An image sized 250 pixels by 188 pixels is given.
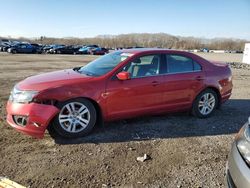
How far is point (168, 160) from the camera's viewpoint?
443 centimetres

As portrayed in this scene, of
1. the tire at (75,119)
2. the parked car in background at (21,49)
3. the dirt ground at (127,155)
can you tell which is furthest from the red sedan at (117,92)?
the parked car in background at (21,49)

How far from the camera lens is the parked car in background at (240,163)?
8.46ft

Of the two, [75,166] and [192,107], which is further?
[192,107]

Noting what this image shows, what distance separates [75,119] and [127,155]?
1.18 metres

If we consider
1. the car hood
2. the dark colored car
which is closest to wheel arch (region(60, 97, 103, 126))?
the car hood

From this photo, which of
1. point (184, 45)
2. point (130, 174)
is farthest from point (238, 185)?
point (184, 45)

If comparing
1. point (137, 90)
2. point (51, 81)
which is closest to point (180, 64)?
point (137, 90)

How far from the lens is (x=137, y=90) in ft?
18.4

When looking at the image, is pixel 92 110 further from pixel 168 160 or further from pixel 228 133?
pixel 228 133

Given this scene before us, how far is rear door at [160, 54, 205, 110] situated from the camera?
19.9 ft

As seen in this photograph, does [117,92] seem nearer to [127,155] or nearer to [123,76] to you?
[123,76]

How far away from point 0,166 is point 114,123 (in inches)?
97.4

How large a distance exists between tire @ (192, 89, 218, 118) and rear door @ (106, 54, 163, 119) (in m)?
1.05

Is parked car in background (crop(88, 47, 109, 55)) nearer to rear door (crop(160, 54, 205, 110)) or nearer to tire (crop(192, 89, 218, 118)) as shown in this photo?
tire (crop(192, 89, 218, 118))
